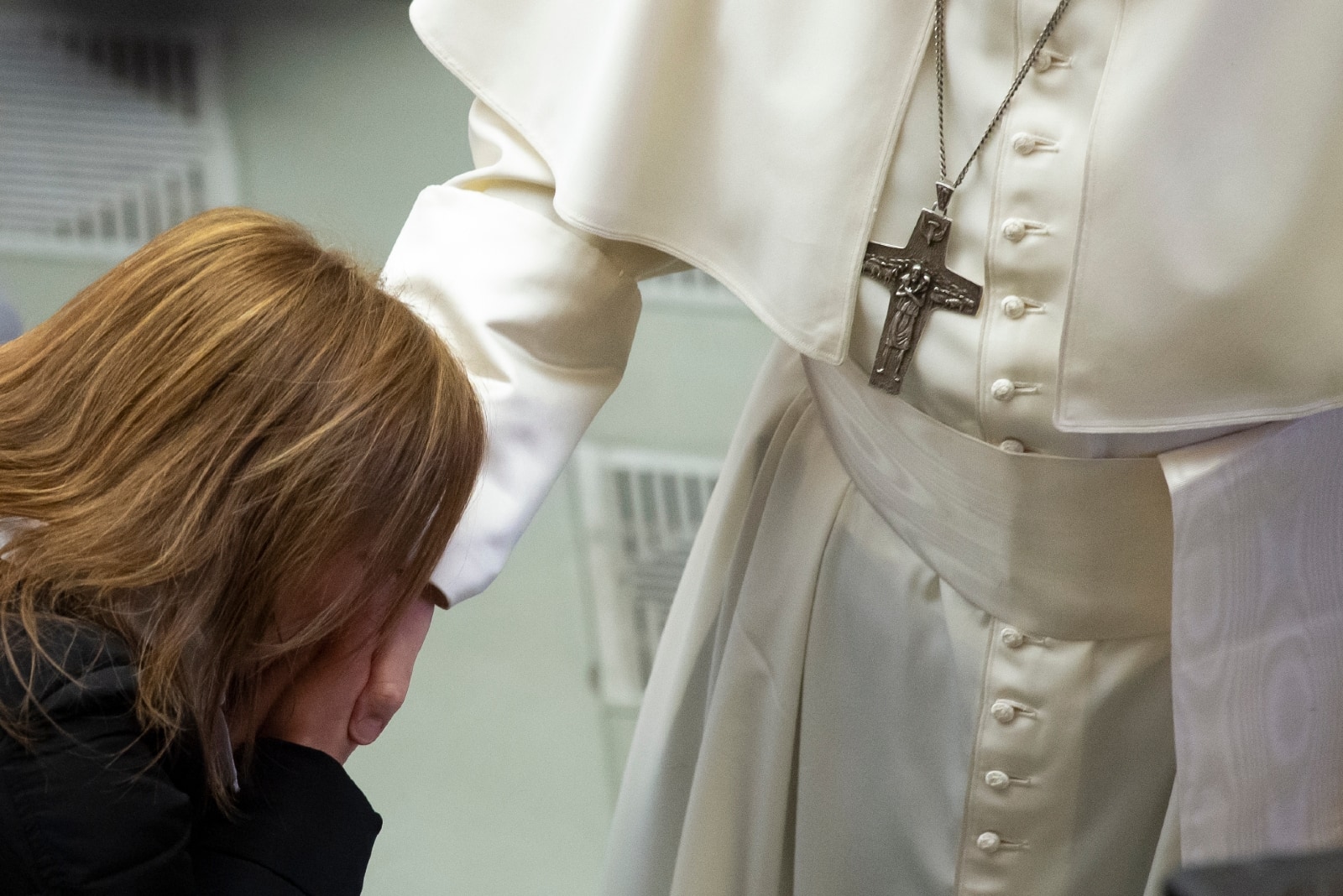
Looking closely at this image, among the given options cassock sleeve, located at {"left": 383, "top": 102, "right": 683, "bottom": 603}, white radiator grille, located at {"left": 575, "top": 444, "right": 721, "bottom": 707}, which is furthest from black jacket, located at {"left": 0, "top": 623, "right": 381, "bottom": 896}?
white radiator grille, located at {"left": 575, "top": 444, "right": 721, "bottom": 707}

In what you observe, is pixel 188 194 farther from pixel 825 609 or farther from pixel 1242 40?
pixel 1242 40

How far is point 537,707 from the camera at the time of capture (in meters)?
2.70

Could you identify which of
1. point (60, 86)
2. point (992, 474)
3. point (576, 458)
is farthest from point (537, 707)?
point (60, 86)

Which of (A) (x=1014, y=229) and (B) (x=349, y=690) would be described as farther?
(B) (x=349, y=690)

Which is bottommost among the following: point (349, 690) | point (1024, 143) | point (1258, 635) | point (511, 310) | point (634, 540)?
point (634, 540)

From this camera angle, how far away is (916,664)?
1281 millimetres

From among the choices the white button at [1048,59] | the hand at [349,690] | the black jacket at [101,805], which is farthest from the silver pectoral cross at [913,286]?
the black jacket at [101,805]

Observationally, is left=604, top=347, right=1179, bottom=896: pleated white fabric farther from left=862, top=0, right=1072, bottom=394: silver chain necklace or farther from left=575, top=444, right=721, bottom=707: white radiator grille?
left=575, top=444, right=721, bottom=707: white radiator grille

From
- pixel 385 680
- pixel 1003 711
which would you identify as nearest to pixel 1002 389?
pixel 1003 711

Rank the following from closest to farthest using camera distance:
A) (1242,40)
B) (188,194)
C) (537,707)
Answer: (1242,40) < (537,707) < (188,194)

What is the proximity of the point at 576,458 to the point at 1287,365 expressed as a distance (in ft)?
7.50

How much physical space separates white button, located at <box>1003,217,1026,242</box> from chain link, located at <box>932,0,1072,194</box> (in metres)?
0.05

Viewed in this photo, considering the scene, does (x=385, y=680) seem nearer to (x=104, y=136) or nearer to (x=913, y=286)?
(x=913, y=286)

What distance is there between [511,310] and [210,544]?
0.31 metres
